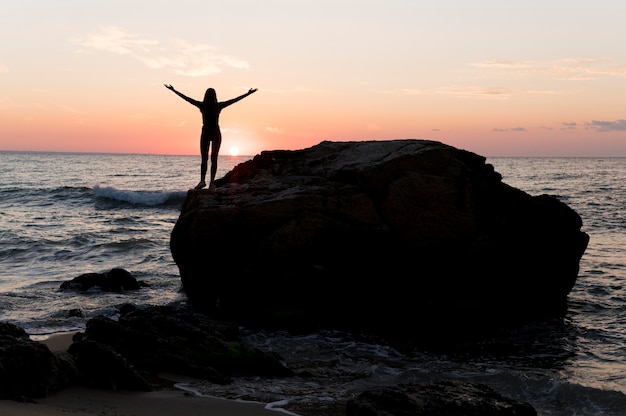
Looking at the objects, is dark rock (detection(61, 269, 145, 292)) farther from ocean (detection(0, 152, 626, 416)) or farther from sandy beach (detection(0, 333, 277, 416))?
sandy beach (detection(0, 333, 277, 416))

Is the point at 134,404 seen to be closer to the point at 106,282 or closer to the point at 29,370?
the point at 29,370

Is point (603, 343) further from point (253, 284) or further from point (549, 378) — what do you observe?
point (253, 284)

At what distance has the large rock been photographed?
10445 millimetres

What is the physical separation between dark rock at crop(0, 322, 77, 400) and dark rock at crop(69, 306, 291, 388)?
1.51 ft

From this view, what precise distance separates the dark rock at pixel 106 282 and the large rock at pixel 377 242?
2075 millimetres

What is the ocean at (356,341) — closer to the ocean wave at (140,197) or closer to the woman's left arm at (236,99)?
the woman's left arm at (236,99)

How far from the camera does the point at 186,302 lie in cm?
1220

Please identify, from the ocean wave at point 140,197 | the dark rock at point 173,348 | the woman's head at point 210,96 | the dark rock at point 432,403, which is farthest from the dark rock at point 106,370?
the ocean wave at point 140,197

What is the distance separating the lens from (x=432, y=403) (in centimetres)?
564

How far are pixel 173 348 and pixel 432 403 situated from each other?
11.5ft

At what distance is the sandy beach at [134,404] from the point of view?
5883mm

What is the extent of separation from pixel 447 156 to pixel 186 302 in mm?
5573

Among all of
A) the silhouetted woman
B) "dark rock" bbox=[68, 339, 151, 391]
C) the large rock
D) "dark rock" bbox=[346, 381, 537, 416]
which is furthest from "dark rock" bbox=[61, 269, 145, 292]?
"dark rock" bbox=[346, 381, 537, 416]

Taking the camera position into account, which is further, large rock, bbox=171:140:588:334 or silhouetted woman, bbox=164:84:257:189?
silhouetted woman, bbox=164:84:257:189
